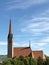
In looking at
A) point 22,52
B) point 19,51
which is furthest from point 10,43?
point 22,52

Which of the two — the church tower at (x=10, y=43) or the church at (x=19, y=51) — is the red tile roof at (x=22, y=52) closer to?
the church at (x=19, y=51)

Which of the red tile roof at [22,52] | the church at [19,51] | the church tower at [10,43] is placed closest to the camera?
the church tower at [10,43]

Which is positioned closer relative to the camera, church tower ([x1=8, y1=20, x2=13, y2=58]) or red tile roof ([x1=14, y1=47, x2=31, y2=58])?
church tower ([x1=8, y1=20, x2=13, y2=58])

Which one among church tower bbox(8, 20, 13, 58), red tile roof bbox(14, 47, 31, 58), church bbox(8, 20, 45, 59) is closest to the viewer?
church tower bbox(8, 20, 13, 58)

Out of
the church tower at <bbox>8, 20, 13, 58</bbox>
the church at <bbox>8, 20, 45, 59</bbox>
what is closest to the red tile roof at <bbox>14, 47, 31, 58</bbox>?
the church at <bbox>8, 20, 45, 59</bbox>

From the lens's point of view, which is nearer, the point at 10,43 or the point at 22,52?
the point at 10,43

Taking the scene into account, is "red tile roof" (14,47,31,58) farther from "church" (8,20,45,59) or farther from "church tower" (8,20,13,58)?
"church tower" (8,20,13,58)

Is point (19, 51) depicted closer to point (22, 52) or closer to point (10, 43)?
point (22, 52)


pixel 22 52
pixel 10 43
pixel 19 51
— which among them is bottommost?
pixel 22 52

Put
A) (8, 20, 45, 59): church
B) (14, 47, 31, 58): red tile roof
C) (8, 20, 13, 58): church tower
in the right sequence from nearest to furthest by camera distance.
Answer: (8, 20, 13, 58): church tower → (8, 20, 45, 59): church → (14, 47, 31, 58): red tile roof

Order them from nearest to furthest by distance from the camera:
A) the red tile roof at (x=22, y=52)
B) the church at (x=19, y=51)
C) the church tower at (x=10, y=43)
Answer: the church tower at (x=10, y=43) → the church at (x=19, y=51) → the red tile roof at (x=22, y=52)

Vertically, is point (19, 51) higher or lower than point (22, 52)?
higher

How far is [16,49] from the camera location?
162625 millimetres

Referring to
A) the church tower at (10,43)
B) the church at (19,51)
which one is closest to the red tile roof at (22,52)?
the church at (19,51)
